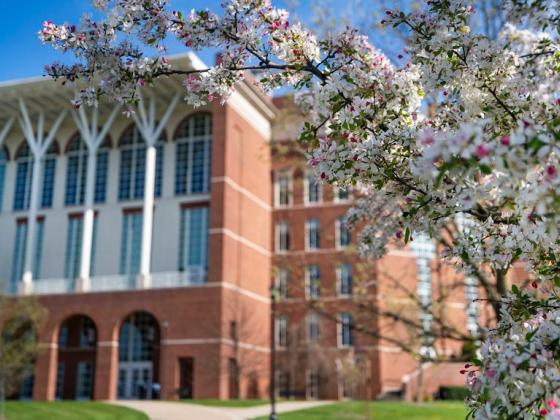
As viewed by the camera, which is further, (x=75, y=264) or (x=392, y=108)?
(x=75, y=264)

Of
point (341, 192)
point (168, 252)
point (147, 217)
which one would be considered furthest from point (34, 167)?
point (341, 192)

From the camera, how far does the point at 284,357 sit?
3944cm

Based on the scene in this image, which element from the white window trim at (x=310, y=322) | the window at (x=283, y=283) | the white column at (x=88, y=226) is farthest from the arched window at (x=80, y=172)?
the white window trim at (x=310, y=322)

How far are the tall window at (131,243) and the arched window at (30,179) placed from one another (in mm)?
5533

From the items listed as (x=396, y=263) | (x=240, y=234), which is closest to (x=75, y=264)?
(x=240, y=234)

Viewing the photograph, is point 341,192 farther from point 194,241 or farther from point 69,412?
point 194,241

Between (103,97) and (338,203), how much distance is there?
117 feet

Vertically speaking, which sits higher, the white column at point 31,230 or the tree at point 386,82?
the white column at point 31,230

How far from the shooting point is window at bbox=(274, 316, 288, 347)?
1594 inches

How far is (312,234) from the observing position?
4225 centimetres

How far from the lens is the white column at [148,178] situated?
35156 millimetres

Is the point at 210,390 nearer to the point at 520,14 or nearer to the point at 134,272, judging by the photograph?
the point at 134,272

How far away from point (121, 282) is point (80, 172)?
7.58 metres

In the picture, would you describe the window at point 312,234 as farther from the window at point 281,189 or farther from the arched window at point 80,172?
the arched window at point 80,172
